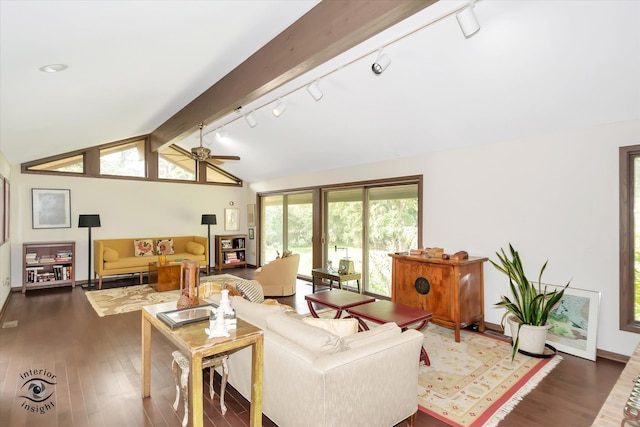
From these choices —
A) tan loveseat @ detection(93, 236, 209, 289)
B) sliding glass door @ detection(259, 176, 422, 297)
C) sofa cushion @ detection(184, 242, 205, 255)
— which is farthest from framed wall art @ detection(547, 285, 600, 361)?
sofa cushion @ detection(184, 242, 205, 255)

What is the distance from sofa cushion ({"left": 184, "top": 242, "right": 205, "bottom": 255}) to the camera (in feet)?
25.9

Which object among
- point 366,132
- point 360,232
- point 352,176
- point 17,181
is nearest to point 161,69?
point 366,132

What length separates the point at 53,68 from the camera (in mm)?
2545

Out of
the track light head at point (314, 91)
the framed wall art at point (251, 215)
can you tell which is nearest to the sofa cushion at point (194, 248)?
the framed wall art at point (251, 215)

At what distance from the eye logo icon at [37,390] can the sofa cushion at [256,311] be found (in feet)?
5.19

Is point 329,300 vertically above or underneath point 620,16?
underneath

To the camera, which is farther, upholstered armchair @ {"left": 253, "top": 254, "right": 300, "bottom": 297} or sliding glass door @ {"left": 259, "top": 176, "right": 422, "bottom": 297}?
upholstered armchair @ {"left": 253, "top": 254, "right": 300, "bottom": 297}

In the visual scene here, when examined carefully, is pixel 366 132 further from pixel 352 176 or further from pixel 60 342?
pixel 60 342

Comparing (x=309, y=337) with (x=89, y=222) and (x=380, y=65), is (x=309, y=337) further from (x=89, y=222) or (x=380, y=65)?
(x=89, y=222)

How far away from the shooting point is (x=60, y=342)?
3877mm

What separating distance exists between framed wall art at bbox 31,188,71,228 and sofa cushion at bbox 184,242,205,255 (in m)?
2.41

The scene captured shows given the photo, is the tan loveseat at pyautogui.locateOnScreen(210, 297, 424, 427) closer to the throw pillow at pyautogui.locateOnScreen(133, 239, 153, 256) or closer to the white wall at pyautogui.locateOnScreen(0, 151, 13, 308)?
the white wall at pyautogui.locateOnScreen(0, 151, 13, 308)

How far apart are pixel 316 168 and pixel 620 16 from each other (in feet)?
17.0

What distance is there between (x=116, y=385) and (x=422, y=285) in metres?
3.45
